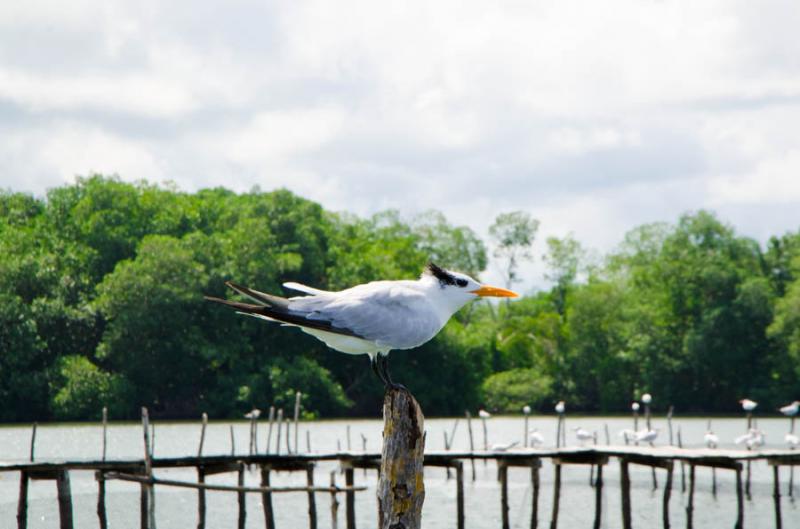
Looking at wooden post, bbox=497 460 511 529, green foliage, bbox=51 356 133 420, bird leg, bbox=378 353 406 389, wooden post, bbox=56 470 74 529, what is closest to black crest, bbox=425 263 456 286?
bird leg, bbox=378 353 406 389

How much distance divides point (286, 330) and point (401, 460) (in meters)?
47.0

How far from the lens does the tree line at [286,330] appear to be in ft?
176

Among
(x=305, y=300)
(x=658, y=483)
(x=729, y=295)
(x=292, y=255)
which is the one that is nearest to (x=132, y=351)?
(x=292, y=255)

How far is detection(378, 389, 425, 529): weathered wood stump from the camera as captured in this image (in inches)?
393

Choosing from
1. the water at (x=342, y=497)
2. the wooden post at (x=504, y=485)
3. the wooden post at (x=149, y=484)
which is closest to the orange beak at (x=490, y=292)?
the wooden post at (x=149, y=484)

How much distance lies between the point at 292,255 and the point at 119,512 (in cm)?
2808

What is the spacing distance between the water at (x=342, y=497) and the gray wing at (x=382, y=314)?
1777cm

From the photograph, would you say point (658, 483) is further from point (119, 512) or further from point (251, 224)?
point (251, 224)

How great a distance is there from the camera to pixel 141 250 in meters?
55.8

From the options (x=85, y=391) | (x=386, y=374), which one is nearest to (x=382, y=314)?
(x=386, y=374)

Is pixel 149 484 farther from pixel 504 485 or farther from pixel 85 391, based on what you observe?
pixel 85 391

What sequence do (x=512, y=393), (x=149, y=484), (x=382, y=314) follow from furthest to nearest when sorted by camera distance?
(x=512, y=393) < (x=149, y=484) < (x=382, y=314)

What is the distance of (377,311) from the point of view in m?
10.6

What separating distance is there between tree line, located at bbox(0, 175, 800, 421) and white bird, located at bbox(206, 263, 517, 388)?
1656 inches
